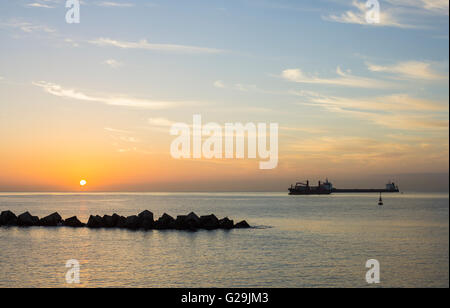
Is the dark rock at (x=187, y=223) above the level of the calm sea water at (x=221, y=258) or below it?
above

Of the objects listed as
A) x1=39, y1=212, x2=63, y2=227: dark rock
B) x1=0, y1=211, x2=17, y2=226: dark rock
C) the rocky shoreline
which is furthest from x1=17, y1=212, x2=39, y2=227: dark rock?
x1=0, y1=211, x2=17, y2=226: dark rock

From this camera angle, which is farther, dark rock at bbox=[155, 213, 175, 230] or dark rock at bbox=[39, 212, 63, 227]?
dark rock at bbox=[39, 212, 63, 227]

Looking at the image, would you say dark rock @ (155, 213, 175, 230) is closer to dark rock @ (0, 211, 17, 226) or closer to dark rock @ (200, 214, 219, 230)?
dark rock @ (200, 214, 219, 230)

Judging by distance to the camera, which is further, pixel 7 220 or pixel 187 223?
pixel 7 220

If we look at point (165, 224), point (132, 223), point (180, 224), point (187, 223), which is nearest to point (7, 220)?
point (132, 223)

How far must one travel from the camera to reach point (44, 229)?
204 ft

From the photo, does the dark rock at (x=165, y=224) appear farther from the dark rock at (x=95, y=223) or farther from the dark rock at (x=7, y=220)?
the dark rock at (x=7, y=220)

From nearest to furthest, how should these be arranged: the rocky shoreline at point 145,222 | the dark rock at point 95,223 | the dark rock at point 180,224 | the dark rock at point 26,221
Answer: the dark rock at point 180,224 → the rocky shoreline at point 145,222 → the dark rock at point 95,223 → the dark rock at point 26,221

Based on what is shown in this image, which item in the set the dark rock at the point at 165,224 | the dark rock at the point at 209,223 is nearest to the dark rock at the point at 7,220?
the dark rock at the point at 165,224

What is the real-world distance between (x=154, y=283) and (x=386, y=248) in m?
27.9

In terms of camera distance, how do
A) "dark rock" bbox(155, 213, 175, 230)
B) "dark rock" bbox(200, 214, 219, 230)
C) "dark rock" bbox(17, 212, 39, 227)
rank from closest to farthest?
"dark rock" bbox(155, 213, 175, 230) → "dark rock" bbox(200, 214, 219, 230) → "dark rock" bbox(17, 212, 39, 227)

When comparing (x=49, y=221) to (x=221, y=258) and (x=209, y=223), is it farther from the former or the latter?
(x=221, y=258)
